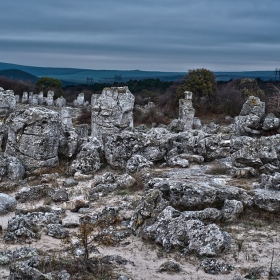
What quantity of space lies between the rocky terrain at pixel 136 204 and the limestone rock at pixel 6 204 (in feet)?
0.08

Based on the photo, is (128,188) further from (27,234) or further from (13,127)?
(13,127)

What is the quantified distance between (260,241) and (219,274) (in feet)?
4.82

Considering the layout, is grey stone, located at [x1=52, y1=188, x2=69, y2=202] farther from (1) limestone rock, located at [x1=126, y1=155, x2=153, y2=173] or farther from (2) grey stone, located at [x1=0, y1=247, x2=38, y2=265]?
(2) grey stone, located at [x1=0, y1=247, x2=38, y2=265]

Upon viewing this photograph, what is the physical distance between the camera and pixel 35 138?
1324 cm

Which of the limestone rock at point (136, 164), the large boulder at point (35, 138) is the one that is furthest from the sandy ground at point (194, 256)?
the large boulder at point (35, 138)

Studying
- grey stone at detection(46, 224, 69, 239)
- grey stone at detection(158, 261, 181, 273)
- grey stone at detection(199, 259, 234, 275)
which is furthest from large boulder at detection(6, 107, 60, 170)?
grey stone at detection(199, 259, 234, 275)

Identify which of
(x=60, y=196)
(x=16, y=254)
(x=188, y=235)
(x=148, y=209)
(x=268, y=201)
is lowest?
(x=16, y=254)

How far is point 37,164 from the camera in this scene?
13.2 m

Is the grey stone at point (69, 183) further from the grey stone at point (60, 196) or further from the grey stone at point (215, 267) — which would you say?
the grey stone at point (215, 267)

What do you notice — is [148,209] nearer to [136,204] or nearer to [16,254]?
[136,204]

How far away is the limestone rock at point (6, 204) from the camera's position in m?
9.40

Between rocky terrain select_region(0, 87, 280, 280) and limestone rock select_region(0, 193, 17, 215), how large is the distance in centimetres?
3

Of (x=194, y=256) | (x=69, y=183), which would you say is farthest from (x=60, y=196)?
(x=194, y=256)

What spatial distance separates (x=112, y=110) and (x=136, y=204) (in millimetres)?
8168
